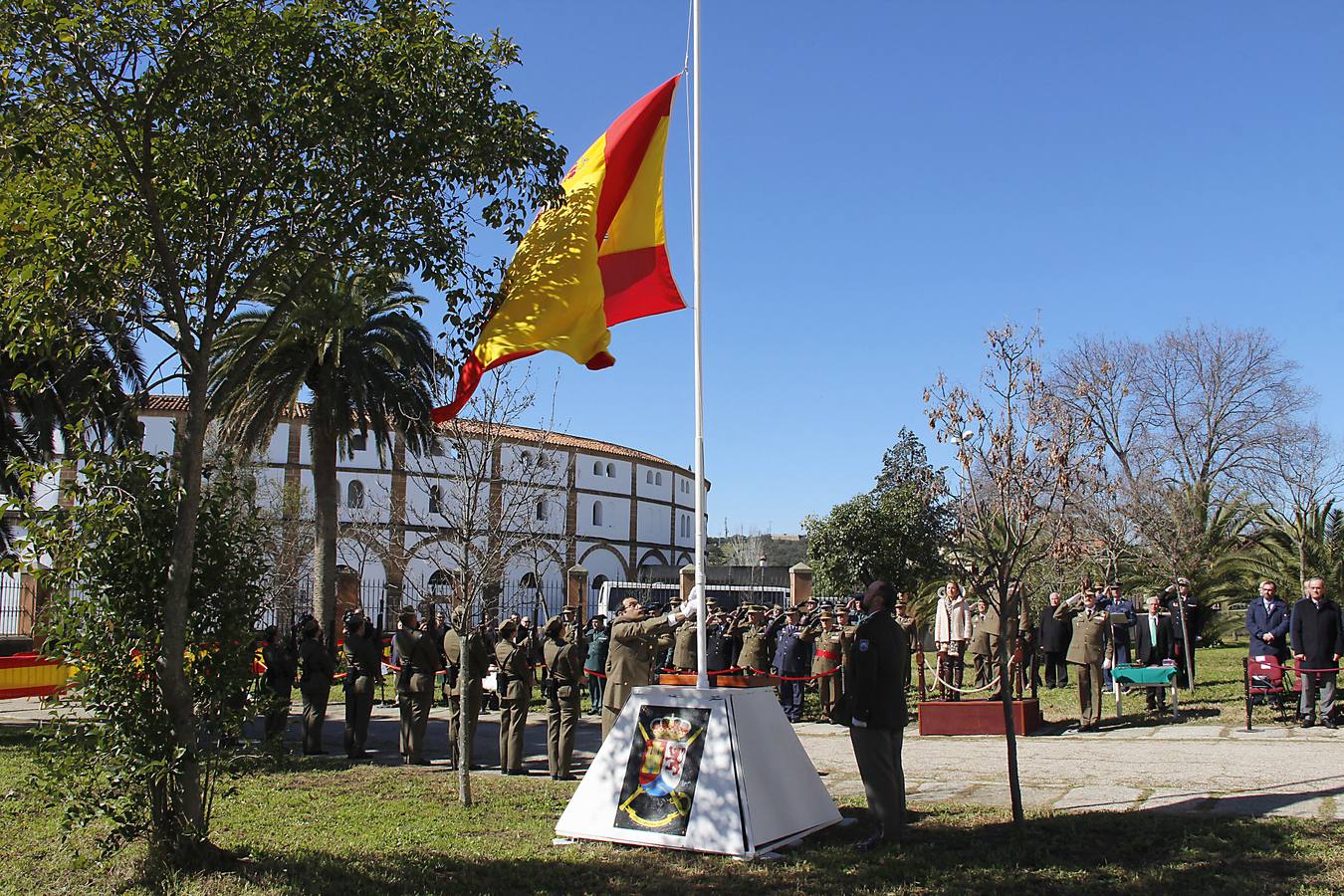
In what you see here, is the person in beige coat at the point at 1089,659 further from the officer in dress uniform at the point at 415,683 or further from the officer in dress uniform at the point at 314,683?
the officer in dress uniform at the point at 314,683

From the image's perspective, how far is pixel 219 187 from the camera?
7.46 meters

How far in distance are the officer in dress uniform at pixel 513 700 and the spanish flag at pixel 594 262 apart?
15.2 feet

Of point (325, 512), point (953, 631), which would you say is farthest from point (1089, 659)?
point (325, 512)

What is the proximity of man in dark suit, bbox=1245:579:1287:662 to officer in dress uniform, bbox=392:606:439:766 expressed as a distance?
10.9m

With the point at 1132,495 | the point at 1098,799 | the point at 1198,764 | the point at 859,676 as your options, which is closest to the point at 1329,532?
the point at 1132,495

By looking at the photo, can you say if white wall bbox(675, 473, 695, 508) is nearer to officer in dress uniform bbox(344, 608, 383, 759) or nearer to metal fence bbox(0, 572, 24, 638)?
metal fence bbox(0, 572, 24, 638)

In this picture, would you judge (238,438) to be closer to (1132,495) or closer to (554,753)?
(554,753)

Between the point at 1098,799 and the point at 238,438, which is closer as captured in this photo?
the point at 1098,799

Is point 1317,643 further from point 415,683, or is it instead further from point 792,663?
point 415,683

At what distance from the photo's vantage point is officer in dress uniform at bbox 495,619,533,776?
12.1 metres

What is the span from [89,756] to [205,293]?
3106 mm

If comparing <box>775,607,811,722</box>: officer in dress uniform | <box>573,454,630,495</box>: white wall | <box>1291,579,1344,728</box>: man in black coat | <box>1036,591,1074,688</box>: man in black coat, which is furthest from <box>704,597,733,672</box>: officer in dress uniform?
<box>573,454,630,495</box>: white wall

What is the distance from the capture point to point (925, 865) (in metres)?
6.93

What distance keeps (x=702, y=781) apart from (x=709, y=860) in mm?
530
